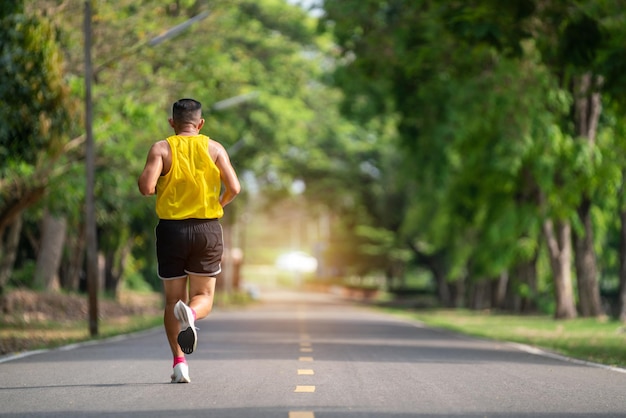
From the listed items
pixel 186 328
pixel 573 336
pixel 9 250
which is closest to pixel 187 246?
pixel 186 328

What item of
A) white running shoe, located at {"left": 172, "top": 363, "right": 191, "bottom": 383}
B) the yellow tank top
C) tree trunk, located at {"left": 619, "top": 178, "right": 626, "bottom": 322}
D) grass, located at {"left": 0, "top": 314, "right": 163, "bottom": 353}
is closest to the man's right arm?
the yellow tank top

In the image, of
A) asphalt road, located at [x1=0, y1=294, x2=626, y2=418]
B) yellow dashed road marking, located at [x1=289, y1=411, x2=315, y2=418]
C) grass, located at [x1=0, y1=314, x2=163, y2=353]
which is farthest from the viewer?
grass, located at [x1=0, y1=314, x2=163, y2=353]

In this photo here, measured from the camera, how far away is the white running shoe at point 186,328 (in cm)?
1066

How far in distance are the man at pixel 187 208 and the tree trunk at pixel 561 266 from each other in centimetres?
2721

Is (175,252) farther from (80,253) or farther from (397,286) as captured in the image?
(397,286)

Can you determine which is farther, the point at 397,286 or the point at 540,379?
the point at 397,286

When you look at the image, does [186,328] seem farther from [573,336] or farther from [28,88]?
[573,336]

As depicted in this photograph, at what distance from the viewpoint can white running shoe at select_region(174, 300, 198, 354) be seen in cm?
1066

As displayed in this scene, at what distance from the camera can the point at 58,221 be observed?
3916 centimetres

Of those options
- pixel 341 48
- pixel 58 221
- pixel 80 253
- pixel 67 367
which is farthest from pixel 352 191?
pixel 67 367

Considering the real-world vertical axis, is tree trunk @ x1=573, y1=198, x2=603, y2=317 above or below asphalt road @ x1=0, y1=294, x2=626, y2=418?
above

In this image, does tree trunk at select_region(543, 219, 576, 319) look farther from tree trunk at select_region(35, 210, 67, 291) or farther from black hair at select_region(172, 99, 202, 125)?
black hair at select_region(172, 99, 202, 125)

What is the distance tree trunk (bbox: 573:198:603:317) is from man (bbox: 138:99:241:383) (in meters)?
26.4

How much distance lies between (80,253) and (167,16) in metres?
17.4
